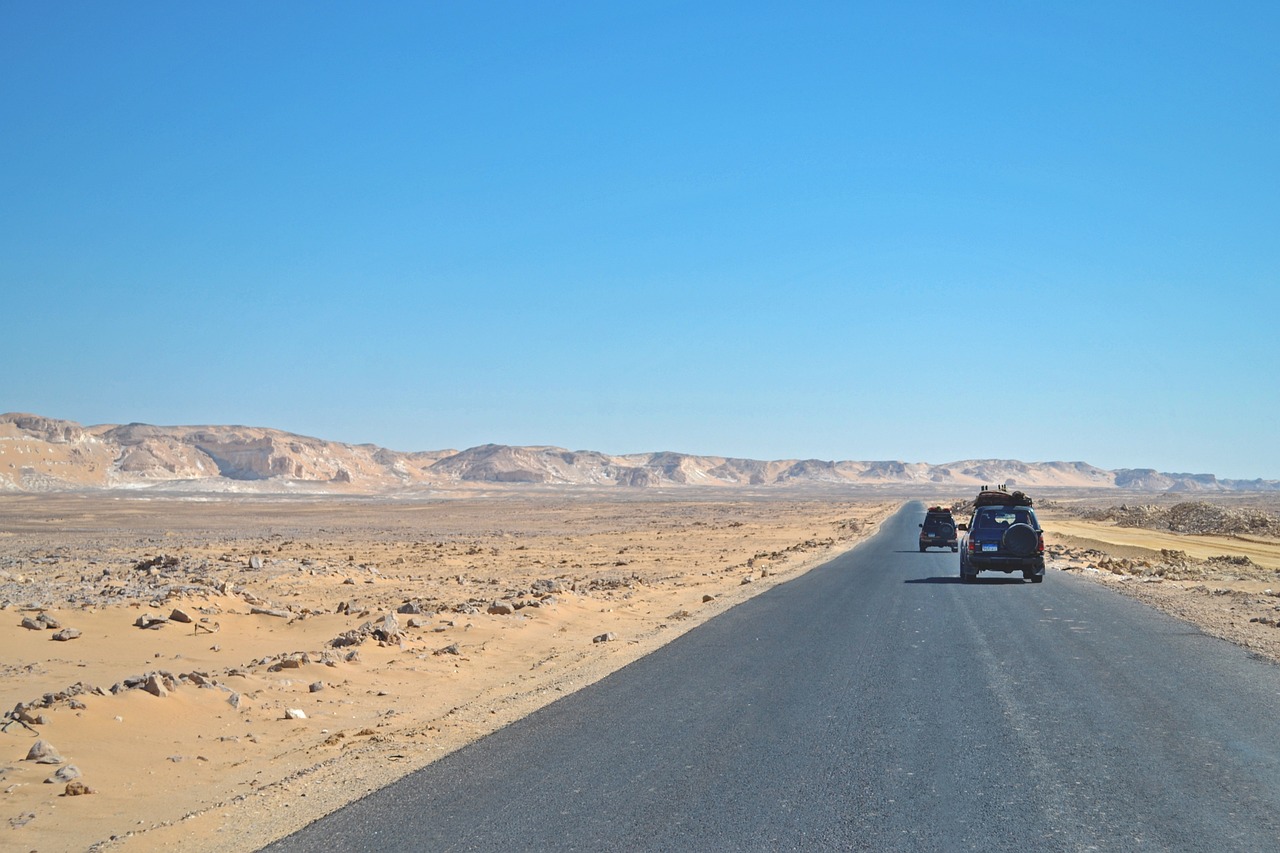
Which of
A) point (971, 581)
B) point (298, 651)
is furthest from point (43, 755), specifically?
point (971, 581)

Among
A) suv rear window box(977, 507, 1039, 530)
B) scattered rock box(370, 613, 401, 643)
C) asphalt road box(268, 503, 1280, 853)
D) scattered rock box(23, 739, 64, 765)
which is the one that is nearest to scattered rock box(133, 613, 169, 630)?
scattered rock box(370, 613, 401, 643)

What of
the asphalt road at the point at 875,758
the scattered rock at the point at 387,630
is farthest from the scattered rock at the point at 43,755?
the scattered rock at the point at 387,630

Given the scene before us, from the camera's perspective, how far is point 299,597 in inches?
916

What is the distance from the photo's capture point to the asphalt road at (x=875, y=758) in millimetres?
6602

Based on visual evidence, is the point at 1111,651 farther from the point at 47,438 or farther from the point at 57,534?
the point at 47,438

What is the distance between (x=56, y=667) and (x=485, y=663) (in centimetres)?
579

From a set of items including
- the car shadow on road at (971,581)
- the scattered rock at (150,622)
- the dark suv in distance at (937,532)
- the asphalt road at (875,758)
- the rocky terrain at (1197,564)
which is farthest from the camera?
the dark suv in distance at (937,532)

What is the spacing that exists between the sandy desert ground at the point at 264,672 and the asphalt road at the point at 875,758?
3.46ft

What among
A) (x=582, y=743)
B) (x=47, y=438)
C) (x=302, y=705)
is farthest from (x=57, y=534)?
(x=47, y=438)

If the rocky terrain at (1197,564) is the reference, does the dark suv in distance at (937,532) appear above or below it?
above

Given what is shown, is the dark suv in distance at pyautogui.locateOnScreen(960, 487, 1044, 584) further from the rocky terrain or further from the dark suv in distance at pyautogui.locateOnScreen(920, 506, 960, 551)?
the dark suv in distance at pyautogui.locateOnScreen(920, 506, 960, 551)

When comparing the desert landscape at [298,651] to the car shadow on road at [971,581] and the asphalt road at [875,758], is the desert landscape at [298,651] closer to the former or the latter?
the asphalt road at [875,758]

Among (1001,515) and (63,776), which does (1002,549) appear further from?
(63,776)

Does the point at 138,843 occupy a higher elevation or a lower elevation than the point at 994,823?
lower
